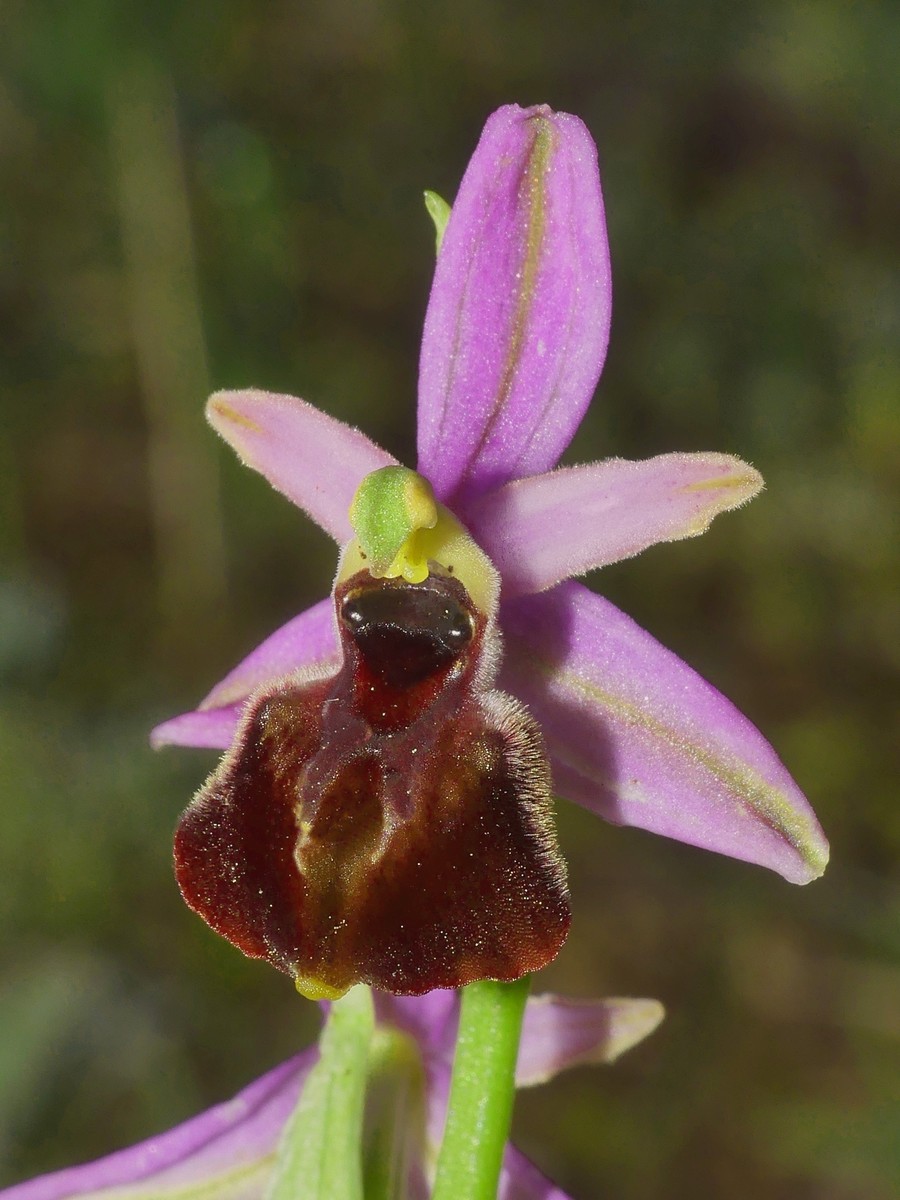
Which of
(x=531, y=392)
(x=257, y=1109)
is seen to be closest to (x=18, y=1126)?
(x=257, y=1109)

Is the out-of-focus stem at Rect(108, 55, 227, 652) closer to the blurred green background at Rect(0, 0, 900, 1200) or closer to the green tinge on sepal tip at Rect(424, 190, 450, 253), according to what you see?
the blurred green background at Rect(0, 0, 900, 1200)

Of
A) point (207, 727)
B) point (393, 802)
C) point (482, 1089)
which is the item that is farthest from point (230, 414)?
point (482, 1089)

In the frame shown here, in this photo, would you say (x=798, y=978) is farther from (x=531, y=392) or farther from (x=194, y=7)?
(x=194, y=7)

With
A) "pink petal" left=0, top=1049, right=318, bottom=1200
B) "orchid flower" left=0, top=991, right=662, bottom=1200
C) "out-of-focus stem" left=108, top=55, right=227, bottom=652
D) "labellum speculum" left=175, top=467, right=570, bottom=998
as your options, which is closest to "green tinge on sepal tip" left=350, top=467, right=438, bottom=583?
"labellum speculum" left=175, top=467, right=570, bottom=998

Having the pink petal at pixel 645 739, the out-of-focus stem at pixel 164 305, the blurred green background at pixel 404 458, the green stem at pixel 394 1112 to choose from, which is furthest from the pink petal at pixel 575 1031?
the out-of-focus stem at pixel 164 305

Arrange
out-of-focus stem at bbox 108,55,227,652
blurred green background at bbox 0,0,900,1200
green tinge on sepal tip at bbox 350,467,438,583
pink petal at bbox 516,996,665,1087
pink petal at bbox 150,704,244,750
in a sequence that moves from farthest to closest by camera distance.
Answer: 1. out-of-focus stem at bbox 108,55,227,652
2. blurred green background at bbox 0,0,900,1200
3. pink petal at bbox 516,996,665,1087
4. pink petal at bbox 150,704,244,750
5. green tinge on sepal tip at bbox 350,467,438,583

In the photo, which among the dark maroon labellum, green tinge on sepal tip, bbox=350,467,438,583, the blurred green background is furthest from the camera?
the blurred green background

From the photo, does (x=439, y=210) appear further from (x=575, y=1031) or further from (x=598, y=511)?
(x=575, y=1031)

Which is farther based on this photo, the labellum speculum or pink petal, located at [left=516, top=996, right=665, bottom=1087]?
pink petal, located at [left=516, top=996, right=665, bottom=1087]
